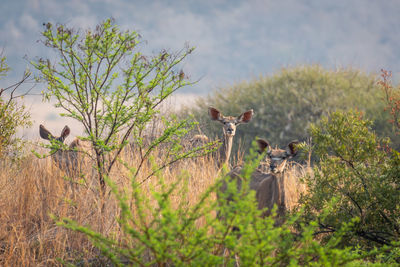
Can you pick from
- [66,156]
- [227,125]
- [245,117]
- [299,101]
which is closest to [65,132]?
[66,156]

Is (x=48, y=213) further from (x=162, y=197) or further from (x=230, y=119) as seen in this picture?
(x=230, y=119)

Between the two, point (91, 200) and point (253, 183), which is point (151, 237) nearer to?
point (253, 183)

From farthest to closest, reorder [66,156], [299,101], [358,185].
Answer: [299,101] < [66,156] < [358,185]

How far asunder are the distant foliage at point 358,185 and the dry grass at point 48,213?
1106mm

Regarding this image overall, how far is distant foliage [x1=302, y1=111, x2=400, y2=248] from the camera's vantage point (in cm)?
453

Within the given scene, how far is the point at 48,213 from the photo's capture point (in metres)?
4.05


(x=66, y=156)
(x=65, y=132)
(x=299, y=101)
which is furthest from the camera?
(x=299, y=101)

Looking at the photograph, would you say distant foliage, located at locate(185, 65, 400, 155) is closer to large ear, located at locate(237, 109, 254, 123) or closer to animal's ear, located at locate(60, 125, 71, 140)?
large ear, located at locate(237, 109, 254, 123)

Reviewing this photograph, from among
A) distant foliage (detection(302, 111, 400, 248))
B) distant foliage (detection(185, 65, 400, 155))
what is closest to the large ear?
distant foliage (detection(302, 111, 400, 248))

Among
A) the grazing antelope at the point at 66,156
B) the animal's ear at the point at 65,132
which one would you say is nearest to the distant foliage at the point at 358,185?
the grazing antelope at the point at 66,156

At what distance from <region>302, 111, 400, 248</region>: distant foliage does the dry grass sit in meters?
1.11

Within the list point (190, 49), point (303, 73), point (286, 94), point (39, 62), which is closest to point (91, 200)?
point (39, 62)

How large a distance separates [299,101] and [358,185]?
11885mm

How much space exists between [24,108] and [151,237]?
6.54 m
